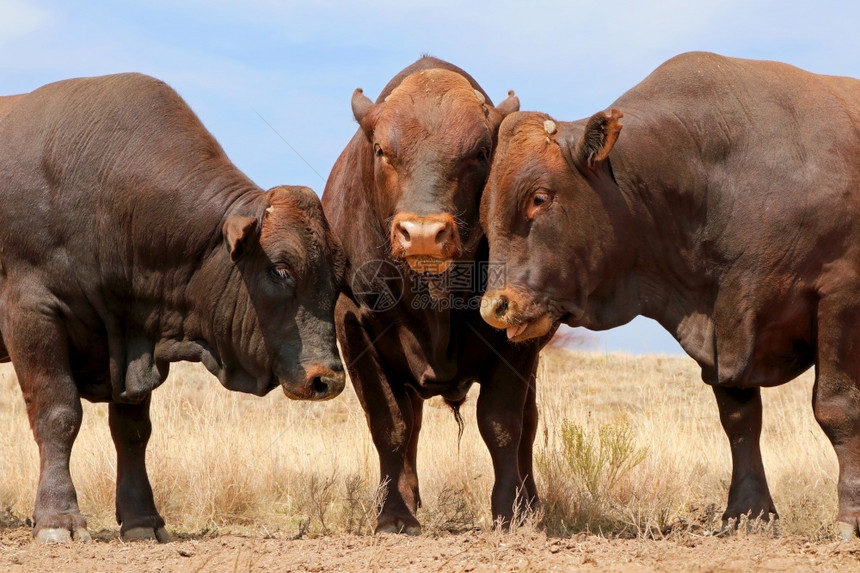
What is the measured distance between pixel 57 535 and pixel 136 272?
1724 mm

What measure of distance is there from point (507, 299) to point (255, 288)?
5.43 feet

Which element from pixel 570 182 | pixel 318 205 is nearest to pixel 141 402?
pixel 318 205

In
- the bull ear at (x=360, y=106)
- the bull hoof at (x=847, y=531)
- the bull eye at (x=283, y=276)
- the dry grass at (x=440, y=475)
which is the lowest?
the dry grass at (x=440, y=475)

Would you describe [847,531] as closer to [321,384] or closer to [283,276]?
[321,384]

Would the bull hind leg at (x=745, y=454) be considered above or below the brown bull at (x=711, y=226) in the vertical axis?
below

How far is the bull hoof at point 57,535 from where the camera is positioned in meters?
6.97

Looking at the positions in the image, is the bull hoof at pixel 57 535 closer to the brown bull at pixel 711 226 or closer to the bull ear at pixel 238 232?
the bull ear at pixel 238 232

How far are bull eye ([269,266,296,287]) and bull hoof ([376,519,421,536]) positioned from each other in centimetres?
178

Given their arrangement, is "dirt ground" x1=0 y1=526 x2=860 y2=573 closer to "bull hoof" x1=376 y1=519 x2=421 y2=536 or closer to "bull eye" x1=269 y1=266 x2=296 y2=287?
"bull hoof" x1=376 y1=519 x2=421 y2=536

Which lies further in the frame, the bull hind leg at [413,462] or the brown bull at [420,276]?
the bull hind leg at [413,462]

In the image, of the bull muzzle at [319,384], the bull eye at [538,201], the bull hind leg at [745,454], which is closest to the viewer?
the bull eye at [538,201]

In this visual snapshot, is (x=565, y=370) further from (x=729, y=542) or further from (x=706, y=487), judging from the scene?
(x=729, y=542)

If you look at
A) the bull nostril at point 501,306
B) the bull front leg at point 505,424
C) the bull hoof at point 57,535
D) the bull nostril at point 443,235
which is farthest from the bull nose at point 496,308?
the bull hoof at point 57,535

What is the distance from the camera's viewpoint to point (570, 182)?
22.8 ft
